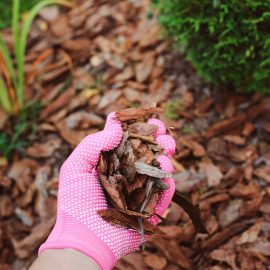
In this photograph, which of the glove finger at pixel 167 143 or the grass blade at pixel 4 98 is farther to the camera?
the grass blade at pixel 4 98

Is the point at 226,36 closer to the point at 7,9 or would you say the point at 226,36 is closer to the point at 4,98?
the point at 4,98

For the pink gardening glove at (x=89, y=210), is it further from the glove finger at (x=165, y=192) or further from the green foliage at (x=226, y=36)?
the green foliage at (x=226, y=36)

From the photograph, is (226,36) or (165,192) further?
(226,36)

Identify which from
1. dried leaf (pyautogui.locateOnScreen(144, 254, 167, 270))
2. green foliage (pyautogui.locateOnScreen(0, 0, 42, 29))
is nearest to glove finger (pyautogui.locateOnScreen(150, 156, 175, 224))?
dried leaf (pyautogui.locateOnScreen(144, 254, 167, 270))

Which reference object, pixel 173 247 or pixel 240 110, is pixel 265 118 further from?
pixel 173 247

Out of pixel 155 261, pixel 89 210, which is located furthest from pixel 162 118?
pixel 89 210

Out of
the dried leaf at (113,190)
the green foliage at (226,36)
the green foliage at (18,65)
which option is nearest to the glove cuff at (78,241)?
the dried leaf at (113,190)

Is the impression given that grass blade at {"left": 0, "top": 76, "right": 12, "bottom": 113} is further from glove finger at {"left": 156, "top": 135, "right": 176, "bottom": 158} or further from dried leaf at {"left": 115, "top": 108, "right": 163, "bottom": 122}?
glove finger at {"left": 156, "top": 135, "right": 176, "bottom": 158}
